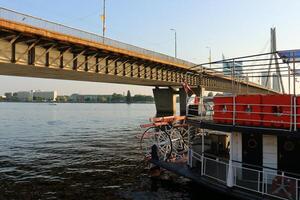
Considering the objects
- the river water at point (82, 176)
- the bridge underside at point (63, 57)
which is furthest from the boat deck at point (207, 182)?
the bridge underside at point (63, 57)

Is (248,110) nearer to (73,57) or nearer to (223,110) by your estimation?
(223,110)

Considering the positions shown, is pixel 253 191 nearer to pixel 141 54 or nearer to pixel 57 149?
pixel 57 149

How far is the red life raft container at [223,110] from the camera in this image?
14039 millimetres

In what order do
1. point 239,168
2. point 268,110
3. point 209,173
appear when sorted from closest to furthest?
point 268,110 < point 239,168 < point 209,173

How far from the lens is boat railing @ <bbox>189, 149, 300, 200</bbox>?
11.7 meters

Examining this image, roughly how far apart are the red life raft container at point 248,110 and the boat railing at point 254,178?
1658 millimetres

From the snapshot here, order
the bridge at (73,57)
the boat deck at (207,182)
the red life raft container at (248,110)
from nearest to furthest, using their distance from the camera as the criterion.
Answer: the boat deck at (207,182)
the red life raft container at (248,110)
the bridge at (73,57)

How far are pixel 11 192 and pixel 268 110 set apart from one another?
12.3 metres

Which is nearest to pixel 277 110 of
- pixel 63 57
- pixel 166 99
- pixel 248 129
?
pixel 248 129

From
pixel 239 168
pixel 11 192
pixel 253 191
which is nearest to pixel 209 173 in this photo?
pixel 239 168

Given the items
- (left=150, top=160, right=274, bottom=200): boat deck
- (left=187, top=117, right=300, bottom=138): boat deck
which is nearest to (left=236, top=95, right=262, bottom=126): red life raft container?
(left=187, top=117, right=300, bottom=138): boat deck

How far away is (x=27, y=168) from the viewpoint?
74.3 feet

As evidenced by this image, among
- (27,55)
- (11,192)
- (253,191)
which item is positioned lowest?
(11,192)

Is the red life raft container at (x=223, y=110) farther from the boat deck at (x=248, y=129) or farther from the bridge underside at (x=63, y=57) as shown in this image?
the bridge underside at (x=63, y=57)
